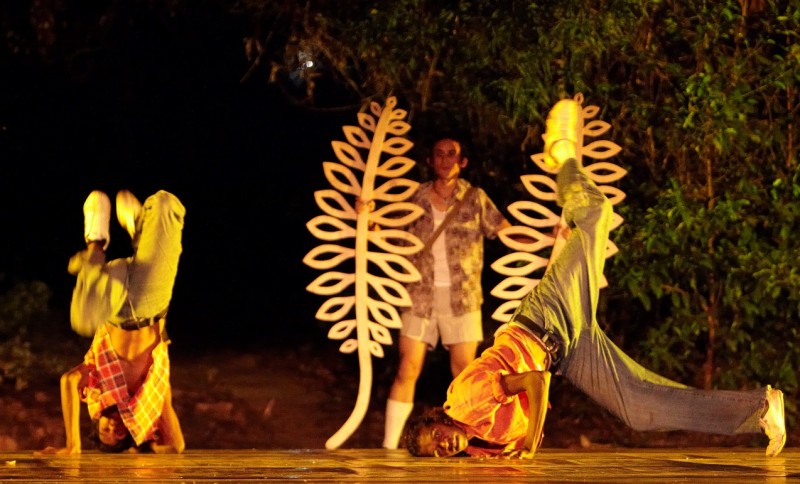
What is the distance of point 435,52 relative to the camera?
12.2 metres

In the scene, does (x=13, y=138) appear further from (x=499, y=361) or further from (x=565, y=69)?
(x=499, y=361)

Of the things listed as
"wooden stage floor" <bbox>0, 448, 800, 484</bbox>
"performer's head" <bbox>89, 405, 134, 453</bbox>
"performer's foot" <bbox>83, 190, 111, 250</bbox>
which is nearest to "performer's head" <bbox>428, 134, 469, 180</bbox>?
"wooden stage floor" <bbox>0, 448, 800, 484</bbox>

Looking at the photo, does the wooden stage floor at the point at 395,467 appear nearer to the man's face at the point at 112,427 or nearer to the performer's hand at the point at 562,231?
the man's face at the point at 112,427

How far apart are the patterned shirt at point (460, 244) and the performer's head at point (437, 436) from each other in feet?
4.80

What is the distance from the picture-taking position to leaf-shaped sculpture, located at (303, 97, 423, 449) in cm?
1130

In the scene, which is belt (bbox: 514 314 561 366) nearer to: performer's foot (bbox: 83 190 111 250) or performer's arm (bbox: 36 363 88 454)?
performer's foot (bbox: 83 190 111 250)

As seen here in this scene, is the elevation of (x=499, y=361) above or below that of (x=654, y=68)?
below

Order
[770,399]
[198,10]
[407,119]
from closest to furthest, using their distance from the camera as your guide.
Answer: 1. [770,399]
2. [407,119]
3. [198,10]

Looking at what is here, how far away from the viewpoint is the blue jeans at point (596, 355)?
9.62 metres

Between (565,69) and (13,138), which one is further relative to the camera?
(13,138)

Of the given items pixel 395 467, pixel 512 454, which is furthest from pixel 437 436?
pixel 395 467

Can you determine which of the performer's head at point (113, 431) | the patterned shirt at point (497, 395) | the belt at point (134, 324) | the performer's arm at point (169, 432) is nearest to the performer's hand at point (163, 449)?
the performer's arm at point (169, 432)

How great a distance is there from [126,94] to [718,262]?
5755 millimetres

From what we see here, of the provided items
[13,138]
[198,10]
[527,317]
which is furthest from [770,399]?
[13,138]
